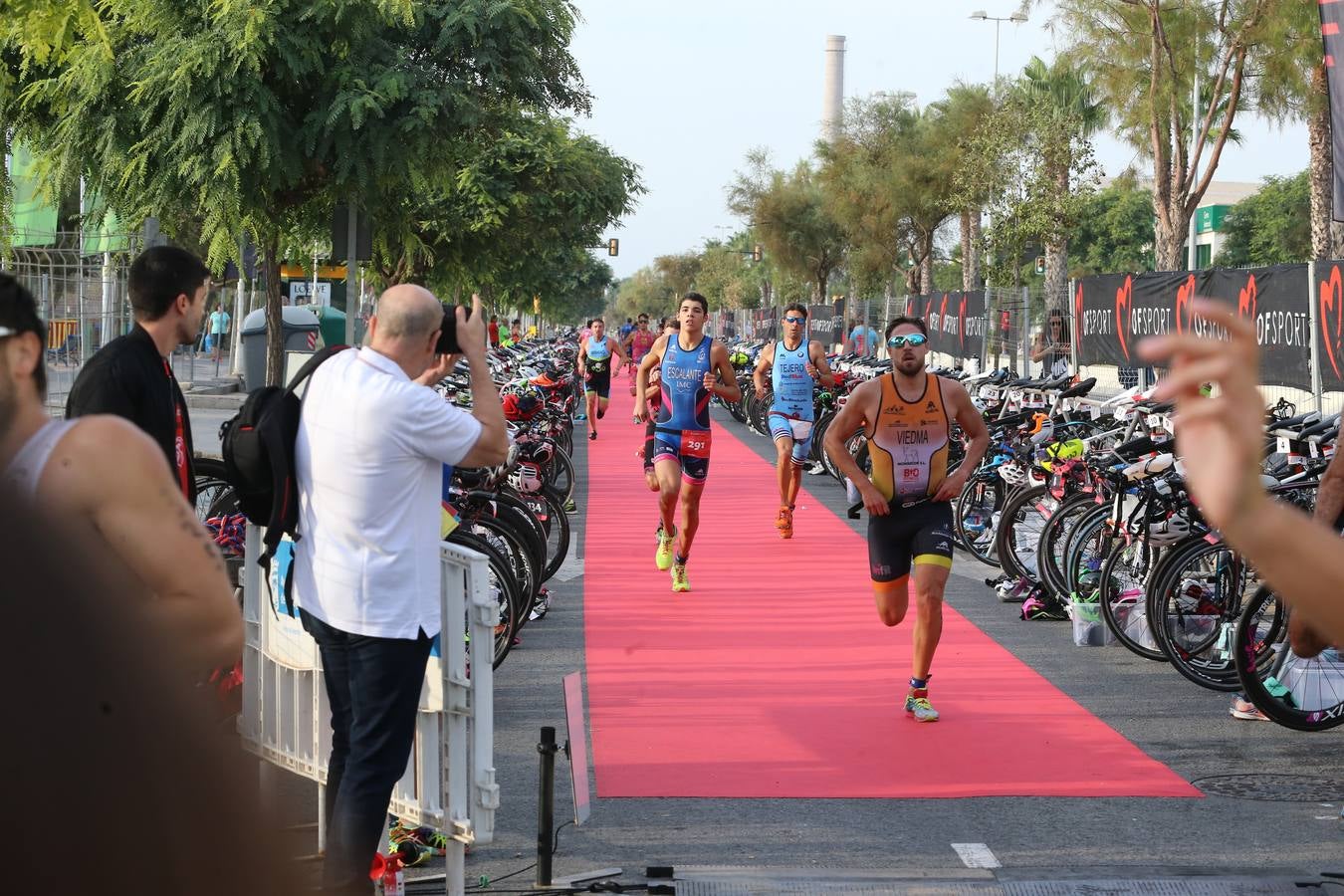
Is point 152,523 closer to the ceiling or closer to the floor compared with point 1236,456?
closer to the floor

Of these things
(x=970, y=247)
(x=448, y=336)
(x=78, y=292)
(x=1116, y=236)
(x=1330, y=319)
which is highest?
(x=1116, y=236)

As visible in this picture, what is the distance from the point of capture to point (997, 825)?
632 cm

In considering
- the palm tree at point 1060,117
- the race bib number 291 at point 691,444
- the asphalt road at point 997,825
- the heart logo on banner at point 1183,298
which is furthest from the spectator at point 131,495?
the palm tree at point 1060,117

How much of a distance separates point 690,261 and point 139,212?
122 metres

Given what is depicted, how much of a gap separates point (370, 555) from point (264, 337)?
1967cm

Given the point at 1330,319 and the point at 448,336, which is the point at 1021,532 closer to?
the point at 1330,319

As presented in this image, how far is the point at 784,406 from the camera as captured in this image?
51.6 feet

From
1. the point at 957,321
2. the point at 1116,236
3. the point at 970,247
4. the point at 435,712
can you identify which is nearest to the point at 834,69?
the point at 1116,236

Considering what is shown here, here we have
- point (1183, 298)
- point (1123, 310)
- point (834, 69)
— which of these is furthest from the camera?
point (834, 69)

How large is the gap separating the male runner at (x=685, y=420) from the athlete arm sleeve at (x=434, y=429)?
7.14 metres

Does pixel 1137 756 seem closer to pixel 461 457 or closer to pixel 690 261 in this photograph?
pixel 461 457

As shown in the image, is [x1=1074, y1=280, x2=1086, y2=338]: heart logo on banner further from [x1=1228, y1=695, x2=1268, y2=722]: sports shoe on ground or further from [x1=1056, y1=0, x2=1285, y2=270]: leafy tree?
[x1=1056, y1=0, x2=1285, y2=270]: leafy tree

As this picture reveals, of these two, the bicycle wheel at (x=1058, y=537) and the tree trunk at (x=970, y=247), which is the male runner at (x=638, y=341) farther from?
the bicycle wheel at (x=1058, y=537)

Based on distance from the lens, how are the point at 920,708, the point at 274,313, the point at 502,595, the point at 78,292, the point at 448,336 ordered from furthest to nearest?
the point at 78,292, the point at 274,313, the point at 502,595, the point at 920,708, the point at 448,336
